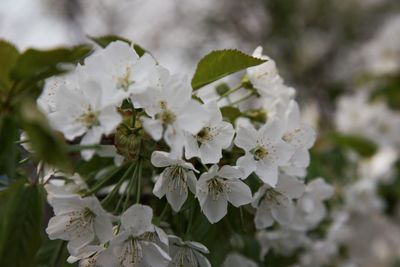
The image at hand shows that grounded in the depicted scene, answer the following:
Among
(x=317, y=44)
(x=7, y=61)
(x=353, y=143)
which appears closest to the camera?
(x=7, y=61)

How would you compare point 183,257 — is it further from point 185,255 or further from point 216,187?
point 216,187

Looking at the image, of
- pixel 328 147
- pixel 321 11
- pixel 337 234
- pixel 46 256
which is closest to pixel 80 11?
pixel 321 11

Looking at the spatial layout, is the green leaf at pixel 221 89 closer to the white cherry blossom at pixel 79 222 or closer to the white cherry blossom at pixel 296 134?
the white cherry blossom at pixel 296 134

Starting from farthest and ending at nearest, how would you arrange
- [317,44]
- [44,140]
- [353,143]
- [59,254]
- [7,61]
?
[317,44] < [353,143] < [59,254] < [7,61] < [44,140]

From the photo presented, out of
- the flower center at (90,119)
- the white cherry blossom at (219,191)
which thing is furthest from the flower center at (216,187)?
the flower center at (90,119)

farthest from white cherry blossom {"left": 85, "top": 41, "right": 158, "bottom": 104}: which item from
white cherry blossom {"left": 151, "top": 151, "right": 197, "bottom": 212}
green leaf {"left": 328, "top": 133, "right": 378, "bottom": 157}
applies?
green leaf {"left": 328, "top": 133, "right": 378, "bottom": 157}

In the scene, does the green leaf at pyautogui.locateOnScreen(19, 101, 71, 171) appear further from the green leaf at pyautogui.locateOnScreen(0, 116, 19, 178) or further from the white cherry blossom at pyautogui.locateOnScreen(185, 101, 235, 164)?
the white cherry blossom at pyautogui.locateOnScreen(185, 101, 235, 164)

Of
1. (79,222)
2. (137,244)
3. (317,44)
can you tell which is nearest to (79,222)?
(79,222)
